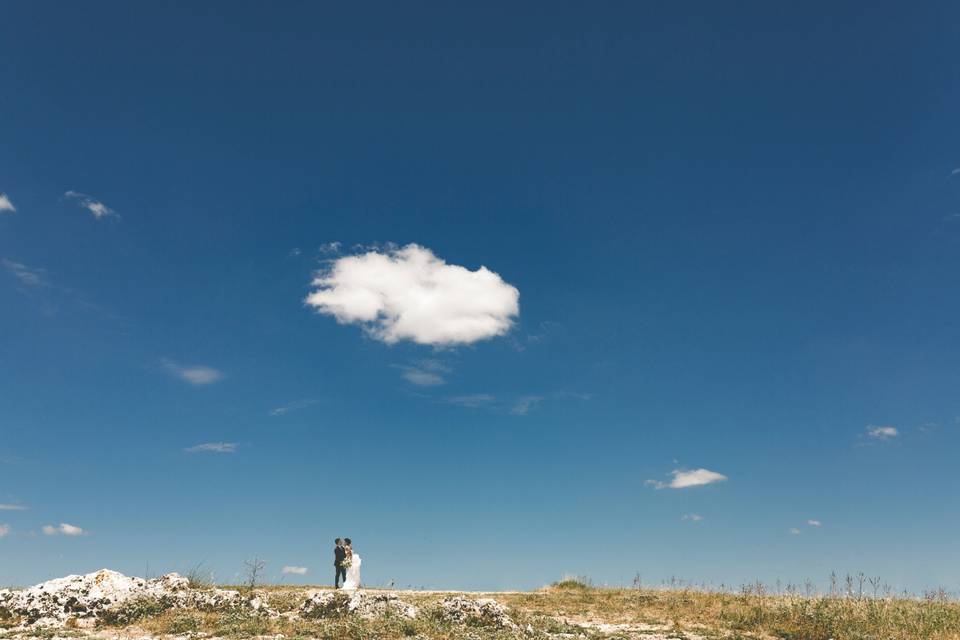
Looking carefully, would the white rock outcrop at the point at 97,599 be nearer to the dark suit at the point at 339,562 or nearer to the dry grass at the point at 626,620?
the dry grass at the point at 626,620

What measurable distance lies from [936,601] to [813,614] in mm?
8853

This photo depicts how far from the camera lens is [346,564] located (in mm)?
29328

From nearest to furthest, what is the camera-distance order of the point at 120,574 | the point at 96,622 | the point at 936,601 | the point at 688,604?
the point at 96,622
the point at 120,574
the point at 688,604
the point at 936,601

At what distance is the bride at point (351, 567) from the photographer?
95.6 feet

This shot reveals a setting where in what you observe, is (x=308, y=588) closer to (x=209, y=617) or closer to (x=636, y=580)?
(x=209, y=617)

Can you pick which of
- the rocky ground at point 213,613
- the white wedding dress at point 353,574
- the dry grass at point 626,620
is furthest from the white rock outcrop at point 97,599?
the white wedding dress at point 353,574

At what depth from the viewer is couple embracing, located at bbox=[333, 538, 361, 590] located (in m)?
29.2

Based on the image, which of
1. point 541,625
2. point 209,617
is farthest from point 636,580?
point 209,617

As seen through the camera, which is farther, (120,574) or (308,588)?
(308,588)

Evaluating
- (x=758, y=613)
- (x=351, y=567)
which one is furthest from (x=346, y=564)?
(x=758, y=613)

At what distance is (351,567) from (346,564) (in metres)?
0.31

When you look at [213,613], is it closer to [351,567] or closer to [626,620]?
[351,567]

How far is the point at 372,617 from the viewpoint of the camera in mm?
18750

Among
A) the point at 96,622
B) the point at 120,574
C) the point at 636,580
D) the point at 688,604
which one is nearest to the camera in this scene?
the point at 96,622
